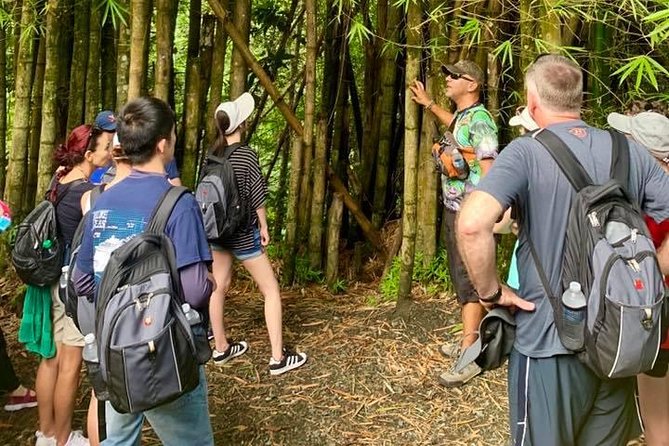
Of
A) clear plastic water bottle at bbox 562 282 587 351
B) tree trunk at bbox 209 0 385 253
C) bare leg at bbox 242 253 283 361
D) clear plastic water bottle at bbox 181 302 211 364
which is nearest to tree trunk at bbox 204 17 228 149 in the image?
tree trunk at bbox 209 0 385 253

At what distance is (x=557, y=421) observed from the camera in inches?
66.3

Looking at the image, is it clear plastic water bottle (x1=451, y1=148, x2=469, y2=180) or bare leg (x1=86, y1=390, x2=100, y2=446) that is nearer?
bare leg (x1=86, y1=390, x2=100, y2=446)

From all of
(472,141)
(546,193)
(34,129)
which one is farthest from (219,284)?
(546,193)

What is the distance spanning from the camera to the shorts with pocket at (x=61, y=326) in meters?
2.56

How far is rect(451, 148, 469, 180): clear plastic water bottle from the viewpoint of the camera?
2959mm

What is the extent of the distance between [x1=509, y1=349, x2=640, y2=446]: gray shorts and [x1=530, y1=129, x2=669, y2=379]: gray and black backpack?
0.08 meters

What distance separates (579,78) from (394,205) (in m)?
3.25

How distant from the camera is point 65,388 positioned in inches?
102

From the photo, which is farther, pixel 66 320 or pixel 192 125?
pixel 192 125

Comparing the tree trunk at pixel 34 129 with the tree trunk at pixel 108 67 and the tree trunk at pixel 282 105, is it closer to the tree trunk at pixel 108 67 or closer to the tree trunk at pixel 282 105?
the tree trunk at pixel 108 67

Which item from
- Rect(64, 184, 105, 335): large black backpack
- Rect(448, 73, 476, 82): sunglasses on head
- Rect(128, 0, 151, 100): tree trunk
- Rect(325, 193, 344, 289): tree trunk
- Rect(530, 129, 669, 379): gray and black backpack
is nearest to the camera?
Rect(530, 129, 669, 379): gray and black backpack

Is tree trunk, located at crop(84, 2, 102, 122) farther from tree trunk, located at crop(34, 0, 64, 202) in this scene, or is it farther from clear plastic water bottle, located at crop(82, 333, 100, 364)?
clear plastic water bottle, located at crop(82, 333, 100, 364)

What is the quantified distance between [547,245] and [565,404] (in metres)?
0.40

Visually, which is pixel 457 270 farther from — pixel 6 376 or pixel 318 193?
pixel 6 376
